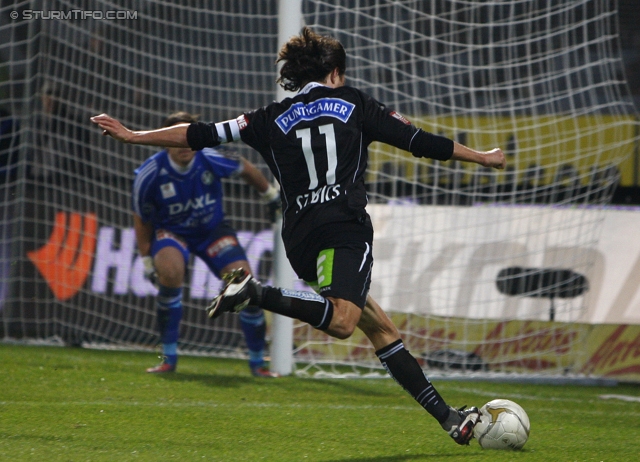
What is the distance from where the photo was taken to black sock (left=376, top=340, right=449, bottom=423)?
3.93m

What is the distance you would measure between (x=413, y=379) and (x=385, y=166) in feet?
14.0

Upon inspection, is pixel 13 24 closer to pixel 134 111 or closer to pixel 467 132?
pixel 134 111

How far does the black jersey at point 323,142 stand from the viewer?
157 inches

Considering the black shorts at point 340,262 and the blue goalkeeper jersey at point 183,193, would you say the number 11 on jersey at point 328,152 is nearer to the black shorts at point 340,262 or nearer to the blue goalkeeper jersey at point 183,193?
the black shorts at point 340,262

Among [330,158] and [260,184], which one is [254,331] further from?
[330,158]

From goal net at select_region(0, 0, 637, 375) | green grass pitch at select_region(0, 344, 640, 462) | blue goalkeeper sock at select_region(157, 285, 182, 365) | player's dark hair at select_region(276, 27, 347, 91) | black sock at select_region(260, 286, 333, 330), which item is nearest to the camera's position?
black sock at select_region(260, 286, 333, 330)

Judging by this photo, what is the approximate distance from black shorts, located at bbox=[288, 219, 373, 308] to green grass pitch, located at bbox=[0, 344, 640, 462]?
70 centimetres

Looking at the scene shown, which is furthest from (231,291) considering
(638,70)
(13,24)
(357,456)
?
(638,70)

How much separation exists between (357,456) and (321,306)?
68cm

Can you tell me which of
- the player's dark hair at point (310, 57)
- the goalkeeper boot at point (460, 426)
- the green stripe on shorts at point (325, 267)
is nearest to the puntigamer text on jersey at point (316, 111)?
the player's dark hair at point (310, 57)


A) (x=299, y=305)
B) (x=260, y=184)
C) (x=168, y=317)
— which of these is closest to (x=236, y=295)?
(x=299, y=305)

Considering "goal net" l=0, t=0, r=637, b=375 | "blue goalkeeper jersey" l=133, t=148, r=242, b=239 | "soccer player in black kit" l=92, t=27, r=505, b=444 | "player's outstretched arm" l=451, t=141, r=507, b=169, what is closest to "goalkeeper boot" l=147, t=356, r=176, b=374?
"blue goalkeeper jersey" l=133, t=148, r=242, b=239

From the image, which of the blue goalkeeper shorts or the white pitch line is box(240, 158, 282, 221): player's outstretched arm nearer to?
the blue goalkeeper shorts

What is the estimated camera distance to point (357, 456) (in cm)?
383
